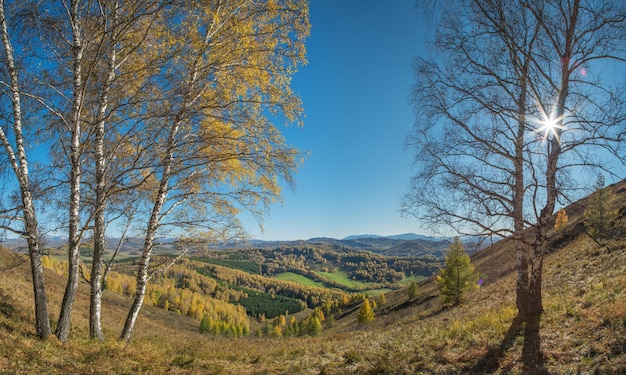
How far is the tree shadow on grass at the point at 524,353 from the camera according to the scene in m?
5.95

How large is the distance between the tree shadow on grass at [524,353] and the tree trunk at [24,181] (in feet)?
31.4

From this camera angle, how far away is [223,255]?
28.6ft

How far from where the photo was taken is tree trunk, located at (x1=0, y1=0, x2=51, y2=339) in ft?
21.7

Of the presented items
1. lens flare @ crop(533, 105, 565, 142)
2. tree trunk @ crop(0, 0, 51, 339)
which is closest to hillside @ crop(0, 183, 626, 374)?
tree trunk @ crop(0, 0, 51, 339)

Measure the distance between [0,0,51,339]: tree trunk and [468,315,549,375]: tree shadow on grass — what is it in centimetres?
956

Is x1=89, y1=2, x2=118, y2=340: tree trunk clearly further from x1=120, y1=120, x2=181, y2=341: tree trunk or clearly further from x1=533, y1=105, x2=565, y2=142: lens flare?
x1=533, y1=105, x2=565, y2=142: lens flare

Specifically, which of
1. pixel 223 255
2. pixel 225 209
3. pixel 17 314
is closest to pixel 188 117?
pixel 225 209

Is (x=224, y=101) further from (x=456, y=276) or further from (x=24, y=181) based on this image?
(x=456, y=276)

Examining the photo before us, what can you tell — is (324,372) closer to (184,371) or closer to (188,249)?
(184,371)

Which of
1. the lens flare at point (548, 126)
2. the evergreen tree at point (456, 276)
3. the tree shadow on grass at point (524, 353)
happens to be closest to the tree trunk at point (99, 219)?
the tree shadow on grass at point (524, 353)

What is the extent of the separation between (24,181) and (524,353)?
11.5 metres

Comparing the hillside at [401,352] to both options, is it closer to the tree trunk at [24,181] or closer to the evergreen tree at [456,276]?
the tree trunk at [24,181]

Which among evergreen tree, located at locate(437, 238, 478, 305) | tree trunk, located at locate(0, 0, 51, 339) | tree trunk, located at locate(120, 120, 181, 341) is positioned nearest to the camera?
tree trunk, located at locate(0, 0, 51, 339)

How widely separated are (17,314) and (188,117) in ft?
28.8
